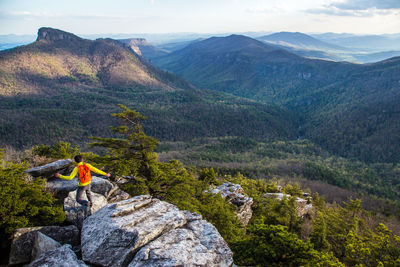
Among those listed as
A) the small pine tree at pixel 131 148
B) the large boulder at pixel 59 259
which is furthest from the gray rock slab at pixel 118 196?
the large boulder at pixel 59 259

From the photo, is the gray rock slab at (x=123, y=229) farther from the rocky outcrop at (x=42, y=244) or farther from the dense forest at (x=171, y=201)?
A: the dense forest at (x=171, y=201)

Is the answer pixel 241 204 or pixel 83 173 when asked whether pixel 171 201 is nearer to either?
pixel 83 173

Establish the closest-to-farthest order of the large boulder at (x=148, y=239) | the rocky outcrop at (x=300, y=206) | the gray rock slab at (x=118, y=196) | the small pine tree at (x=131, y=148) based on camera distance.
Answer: the large boulder at (x=148, y=239) < the gray rock slab at (x=118, y=196) < the small pine tree at (x=131, y=148) < the rocky outcrop at (x=300, y=206)

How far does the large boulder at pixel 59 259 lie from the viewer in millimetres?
12773

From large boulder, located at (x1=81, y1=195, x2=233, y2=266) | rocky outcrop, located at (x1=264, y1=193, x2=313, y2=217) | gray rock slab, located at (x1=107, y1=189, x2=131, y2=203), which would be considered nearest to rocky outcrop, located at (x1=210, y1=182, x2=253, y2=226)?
rocky outcrop, located at (x1=264, y1=193, x2=313, y2=217)

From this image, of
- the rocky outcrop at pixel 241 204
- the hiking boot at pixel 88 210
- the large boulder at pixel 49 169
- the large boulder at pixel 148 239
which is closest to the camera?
the large boulder at pixel 148 239

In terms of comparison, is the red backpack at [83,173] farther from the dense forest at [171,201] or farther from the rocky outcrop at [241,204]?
the rocky outcrop at [241,204]

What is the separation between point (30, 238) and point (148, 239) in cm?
814

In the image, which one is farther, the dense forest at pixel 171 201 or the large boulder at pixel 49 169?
the large boulder at pixel 49 169

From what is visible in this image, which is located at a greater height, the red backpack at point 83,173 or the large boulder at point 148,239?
the red backpack at point 83,173

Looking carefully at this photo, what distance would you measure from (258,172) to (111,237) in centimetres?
11374

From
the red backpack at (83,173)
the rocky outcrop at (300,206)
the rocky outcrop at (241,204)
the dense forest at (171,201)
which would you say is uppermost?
the red backpack at (83,173)

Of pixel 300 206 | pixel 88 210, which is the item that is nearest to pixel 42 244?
pixel 88 210

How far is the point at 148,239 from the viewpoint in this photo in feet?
45.9
